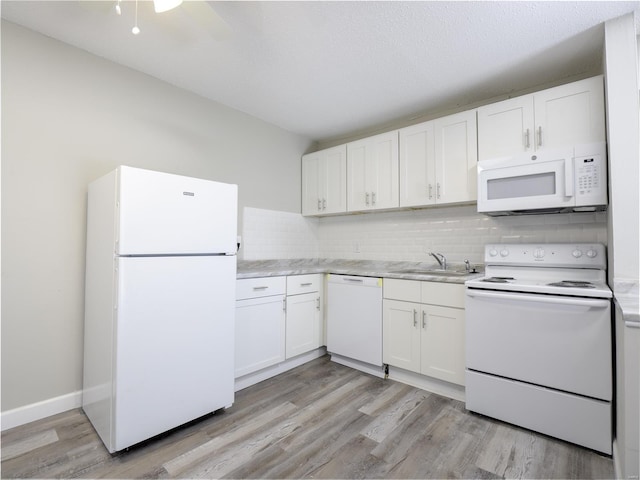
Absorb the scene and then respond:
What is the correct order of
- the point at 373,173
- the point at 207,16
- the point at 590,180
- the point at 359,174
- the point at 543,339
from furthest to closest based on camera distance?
the point at 359,174 < the point at 373,173 < the point at 590,180 < the point at 543,339 < the point at 207,16

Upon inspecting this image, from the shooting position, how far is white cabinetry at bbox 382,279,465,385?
7.56ft

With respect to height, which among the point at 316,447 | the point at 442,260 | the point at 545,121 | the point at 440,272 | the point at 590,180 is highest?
the point at 545,121

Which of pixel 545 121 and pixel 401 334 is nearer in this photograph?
pixel 545 121

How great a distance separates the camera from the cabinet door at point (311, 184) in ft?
12.0

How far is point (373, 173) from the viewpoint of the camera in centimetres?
319

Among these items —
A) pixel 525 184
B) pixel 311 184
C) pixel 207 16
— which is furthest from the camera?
pixel 311 184

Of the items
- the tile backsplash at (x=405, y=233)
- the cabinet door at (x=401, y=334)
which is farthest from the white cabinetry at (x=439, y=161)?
the cabinet door at (x=401, y=334)

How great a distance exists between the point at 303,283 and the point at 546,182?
2.05 m

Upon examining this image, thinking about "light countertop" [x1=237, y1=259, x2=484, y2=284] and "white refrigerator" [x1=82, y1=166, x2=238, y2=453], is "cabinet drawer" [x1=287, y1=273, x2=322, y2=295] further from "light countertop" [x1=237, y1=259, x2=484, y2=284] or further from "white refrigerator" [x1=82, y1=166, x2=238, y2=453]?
"white refrigerator" [x1=82, y1=166, x2=238, y2=453]

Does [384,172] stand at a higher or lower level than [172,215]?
higher

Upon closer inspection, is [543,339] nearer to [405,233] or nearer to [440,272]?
[440,272]

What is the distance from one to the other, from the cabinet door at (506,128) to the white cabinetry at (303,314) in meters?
1.83

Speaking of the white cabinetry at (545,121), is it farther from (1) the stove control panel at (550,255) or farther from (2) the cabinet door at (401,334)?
(2) the cabinet door at (401,334)

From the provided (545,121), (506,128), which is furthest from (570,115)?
(506,128)
